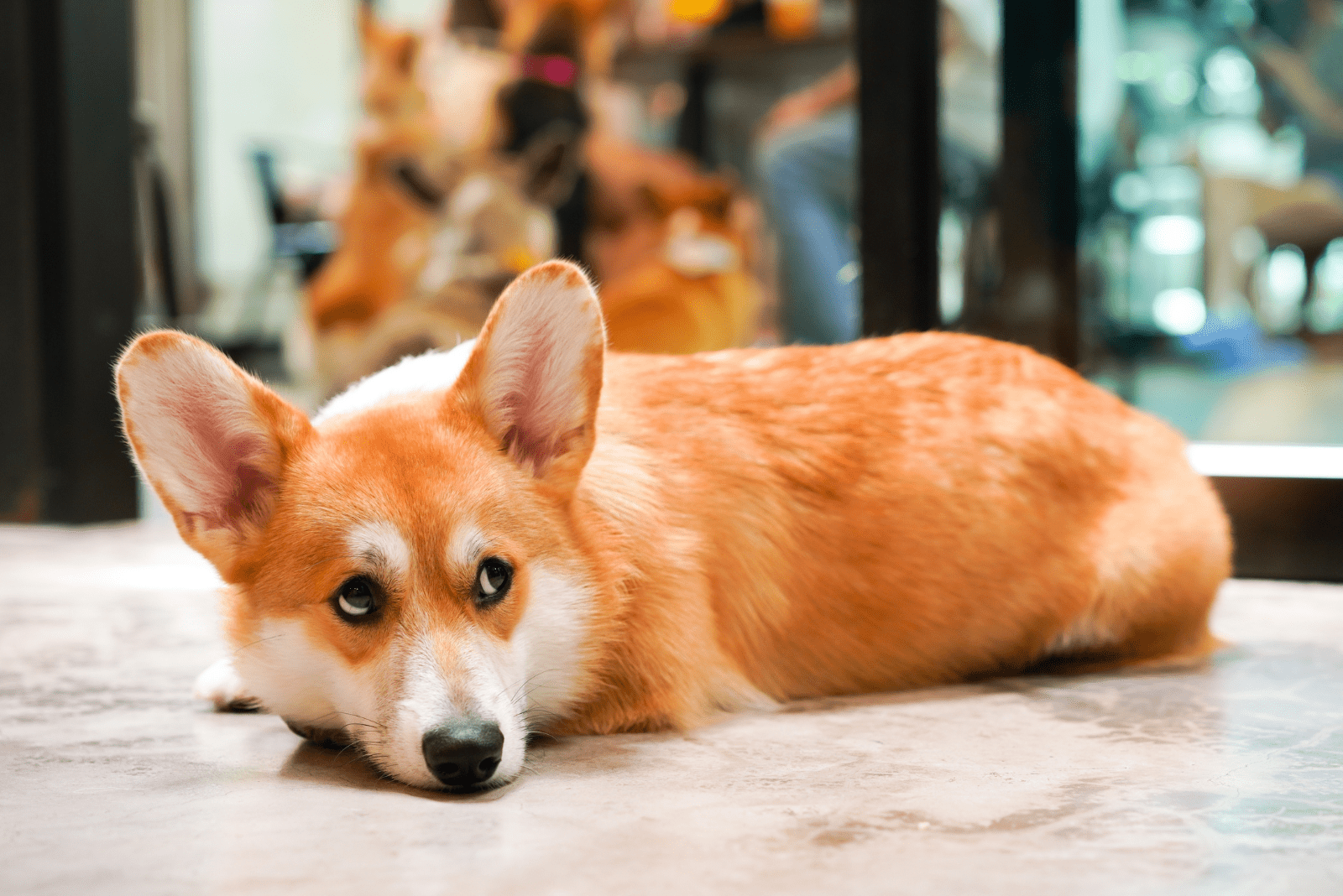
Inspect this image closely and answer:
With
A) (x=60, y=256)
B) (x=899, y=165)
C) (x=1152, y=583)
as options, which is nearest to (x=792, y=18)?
(x=899, y=165)

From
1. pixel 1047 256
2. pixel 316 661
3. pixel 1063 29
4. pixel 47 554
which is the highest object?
pixel 1063 29

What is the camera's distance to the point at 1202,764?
1.52 meters

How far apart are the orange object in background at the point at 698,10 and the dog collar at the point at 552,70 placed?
1.61 meters

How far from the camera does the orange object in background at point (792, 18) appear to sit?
587cm

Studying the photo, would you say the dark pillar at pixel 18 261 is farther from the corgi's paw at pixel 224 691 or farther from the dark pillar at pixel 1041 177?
the dark pillar at pixel 1041 177

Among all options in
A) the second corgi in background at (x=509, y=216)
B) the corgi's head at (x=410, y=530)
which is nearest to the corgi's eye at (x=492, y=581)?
the corgi's head at (x=410, y=530)

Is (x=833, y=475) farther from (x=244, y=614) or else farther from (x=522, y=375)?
(x=244, y=614)

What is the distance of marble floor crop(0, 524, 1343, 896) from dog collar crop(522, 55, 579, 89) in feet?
9.95

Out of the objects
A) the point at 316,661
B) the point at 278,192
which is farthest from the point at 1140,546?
the point at 278,192

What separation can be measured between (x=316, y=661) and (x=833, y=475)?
85 centimetres

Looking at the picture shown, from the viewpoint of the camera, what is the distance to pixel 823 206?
186 inches

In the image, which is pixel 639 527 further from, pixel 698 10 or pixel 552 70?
pixel 698 10

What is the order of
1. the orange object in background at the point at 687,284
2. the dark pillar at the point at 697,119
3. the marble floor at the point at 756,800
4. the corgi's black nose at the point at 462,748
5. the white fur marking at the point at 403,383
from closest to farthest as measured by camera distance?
the marble floor at the point at 756,800 → the corgi's black nose at the point at 462,748 → the white fur marking at the point at 403,383 → the orange object in background at the point at 687,284 → the dark pillar at the point at 697,119

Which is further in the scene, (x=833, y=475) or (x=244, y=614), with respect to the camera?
(x=833, y=475)
